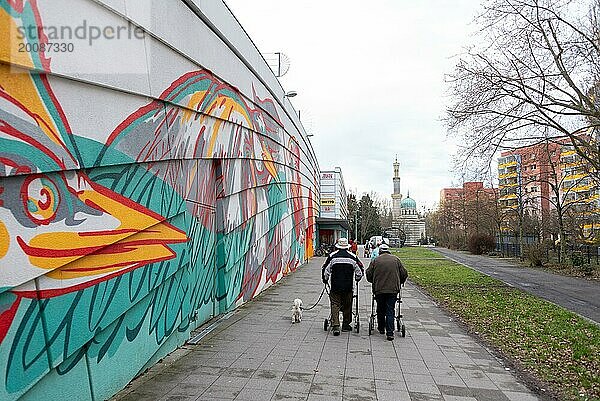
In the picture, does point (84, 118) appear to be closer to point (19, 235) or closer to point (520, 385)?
point (19, 235)

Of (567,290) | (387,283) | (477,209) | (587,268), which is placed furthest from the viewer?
(477,209)

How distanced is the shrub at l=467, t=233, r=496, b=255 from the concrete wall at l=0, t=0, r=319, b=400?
5252 centimetres

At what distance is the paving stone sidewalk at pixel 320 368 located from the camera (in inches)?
246

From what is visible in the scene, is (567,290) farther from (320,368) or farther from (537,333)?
(320,368)

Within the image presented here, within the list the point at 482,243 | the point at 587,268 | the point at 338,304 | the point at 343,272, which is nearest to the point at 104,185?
the point at 343,272

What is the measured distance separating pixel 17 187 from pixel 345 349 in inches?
228

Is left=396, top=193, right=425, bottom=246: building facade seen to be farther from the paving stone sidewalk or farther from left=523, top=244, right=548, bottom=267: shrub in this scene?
the paving stone sidewalk

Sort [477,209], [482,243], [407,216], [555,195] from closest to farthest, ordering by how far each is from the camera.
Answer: [555,195], [482,243], [477,209], [407,216]

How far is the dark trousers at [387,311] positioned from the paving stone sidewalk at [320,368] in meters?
0.24

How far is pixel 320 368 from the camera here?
7.42m

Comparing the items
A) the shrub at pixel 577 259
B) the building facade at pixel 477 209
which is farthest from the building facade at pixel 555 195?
the shrub at pixel 577 259

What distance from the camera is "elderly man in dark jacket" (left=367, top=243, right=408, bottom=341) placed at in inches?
383

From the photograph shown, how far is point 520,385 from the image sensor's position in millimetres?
7270

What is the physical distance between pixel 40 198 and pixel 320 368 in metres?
4.31
